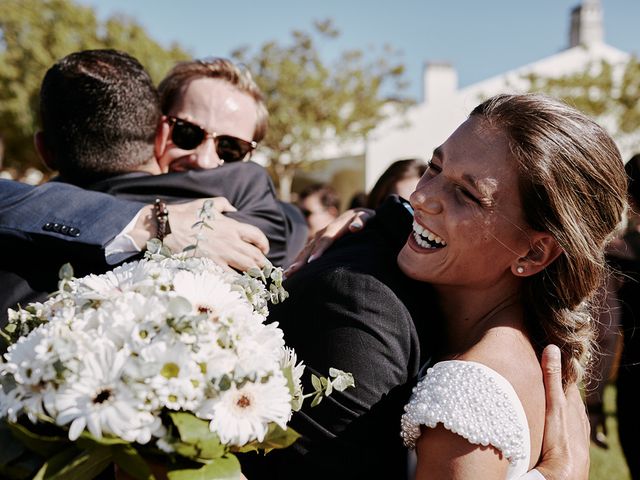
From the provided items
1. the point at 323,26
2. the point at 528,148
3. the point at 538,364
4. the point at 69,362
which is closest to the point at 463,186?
the point at 528,148

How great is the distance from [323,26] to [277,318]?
20.9m

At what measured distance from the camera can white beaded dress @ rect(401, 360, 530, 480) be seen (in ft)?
6.29

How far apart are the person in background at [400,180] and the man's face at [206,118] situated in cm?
270

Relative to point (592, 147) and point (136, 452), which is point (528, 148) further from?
point (136, 452)

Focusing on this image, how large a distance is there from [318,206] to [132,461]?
7608 mm

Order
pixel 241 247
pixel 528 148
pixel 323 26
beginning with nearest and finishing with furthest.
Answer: pixel 528 148, pixel 241 247, pixel 323 26

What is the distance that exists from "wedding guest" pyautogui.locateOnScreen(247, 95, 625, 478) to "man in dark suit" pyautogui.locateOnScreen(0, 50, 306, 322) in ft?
2.02

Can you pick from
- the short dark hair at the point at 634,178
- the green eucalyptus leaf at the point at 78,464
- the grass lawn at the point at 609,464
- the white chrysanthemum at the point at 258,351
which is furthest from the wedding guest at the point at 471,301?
the grass lawn at the point at 609,464

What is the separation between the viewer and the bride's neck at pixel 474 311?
7.48ft

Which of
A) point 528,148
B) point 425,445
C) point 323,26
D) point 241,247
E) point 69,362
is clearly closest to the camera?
point 69,362

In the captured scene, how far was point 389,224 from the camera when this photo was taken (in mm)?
2568

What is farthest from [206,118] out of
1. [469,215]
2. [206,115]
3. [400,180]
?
[400,180]

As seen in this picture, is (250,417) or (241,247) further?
(241,247)

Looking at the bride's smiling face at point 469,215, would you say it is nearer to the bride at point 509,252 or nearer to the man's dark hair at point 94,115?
the bride at point 509,252
